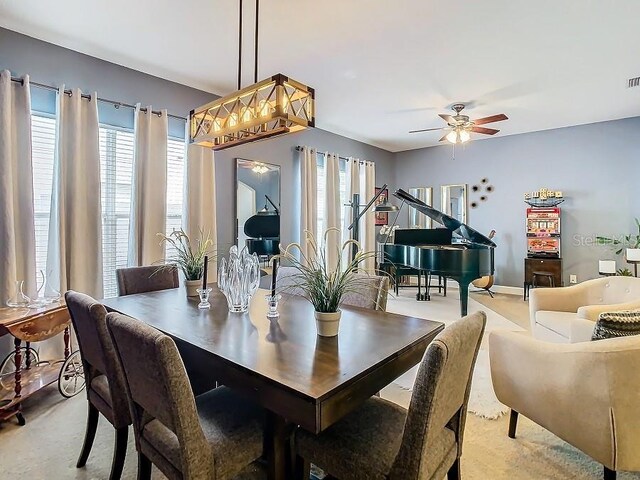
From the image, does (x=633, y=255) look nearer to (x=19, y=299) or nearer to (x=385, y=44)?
(x=385, y=44)

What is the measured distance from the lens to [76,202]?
3047 millimetres

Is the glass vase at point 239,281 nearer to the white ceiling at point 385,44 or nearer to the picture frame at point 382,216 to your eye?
the white ceiling at point 385,44

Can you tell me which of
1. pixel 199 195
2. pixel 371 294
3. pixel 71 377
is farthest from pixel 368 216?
pixel 71 377

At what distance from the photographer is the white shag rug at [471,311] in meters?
2.48

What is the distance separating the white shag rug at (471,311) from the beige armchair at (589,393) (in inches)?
23.9

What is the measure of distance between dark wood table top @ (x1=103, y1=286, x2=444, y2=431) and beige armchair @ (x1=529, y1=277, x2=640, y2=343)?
164 centimetres

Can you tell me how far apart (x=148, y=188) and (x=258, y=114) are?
6.52 ft

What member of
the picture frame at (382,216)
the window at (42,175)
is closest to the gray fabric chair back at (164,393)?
the window at (42,175)

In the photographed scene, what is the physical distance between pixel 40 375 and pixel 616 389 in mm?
3393

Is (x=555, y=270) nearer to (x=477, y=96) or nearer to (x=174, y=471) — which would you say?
(x=477, y=96)

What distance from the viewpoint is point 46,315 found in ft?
7.90

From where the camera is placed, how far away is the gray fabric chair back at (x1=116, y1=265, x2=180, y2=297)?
8.96 feet

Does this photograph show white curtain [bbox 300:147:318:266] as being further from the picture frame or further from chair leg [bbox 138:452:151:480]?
chair leg [bbox 138:452:151:480]

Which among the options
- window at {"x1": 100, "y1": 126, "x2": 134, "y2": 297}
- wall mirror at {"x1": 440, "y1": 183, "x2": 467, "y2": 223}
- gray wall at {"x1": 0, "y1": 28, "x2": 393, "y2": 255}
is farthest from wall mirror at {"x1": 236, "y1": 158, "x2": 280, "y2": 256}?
wall mirror at {"x1": 440, "y1": 183, "x2": 467, "y2": 223}
